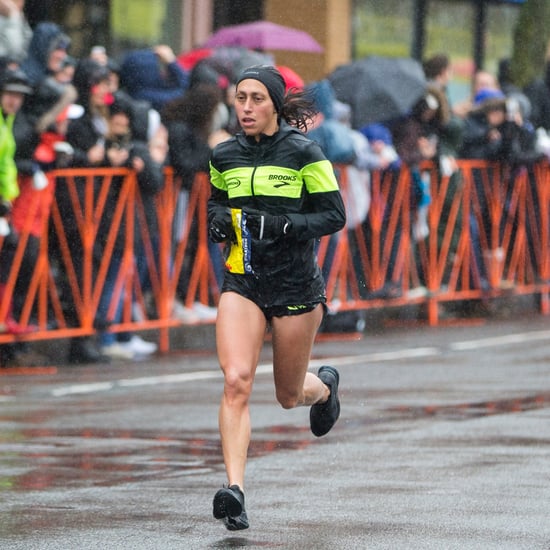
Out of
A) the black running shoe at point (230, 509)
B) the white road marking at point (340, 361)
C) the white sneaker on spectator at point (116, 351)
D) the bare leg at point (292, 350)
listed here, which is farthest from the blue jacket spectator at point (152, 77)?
the black running shoe at point (230, 509)

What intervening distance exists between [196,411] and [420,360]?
11.2 feet

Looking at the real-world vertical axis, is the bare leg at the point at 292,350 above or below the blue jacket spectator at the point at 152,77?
below

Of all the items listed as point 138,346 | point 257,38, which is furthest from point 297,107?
point 257,38

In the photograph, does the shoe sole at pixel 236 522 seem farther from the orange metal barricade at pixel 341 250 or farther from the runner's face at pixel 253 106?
the orange metal barricade at pixel 341 250

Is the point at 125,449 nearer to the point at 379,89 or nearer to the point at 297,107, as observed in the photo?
the point at 297,107

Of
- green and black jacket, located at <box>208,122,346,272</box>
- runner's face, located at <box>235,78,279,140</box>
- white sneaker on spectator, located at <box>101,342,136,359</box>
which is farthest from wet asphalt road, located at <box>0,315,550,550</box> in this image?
runner's face, located at <box>235,78,279,140</box>

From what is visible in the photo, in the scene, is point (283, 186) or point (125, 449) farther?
point (125, 449)

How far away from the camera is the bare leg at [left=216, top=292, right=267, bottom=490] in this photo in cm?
764

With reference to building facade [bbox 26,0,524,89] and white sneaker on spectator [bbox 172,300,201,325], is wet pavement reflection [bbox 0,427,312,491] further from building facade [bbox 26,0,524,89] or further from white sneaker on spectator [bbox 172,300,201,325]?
building facade [bbox 26,0,524,89]

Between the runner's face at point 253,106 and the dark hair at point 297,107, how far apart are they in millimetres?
152

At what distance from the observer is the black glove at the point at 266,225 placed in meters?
7.83

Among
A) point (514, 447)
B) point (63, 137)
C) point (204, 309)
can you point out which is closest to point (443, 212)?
point (204, 309)

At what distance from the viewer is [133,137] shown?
49.0 feet

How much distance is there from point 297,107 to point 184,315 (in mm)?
7589
